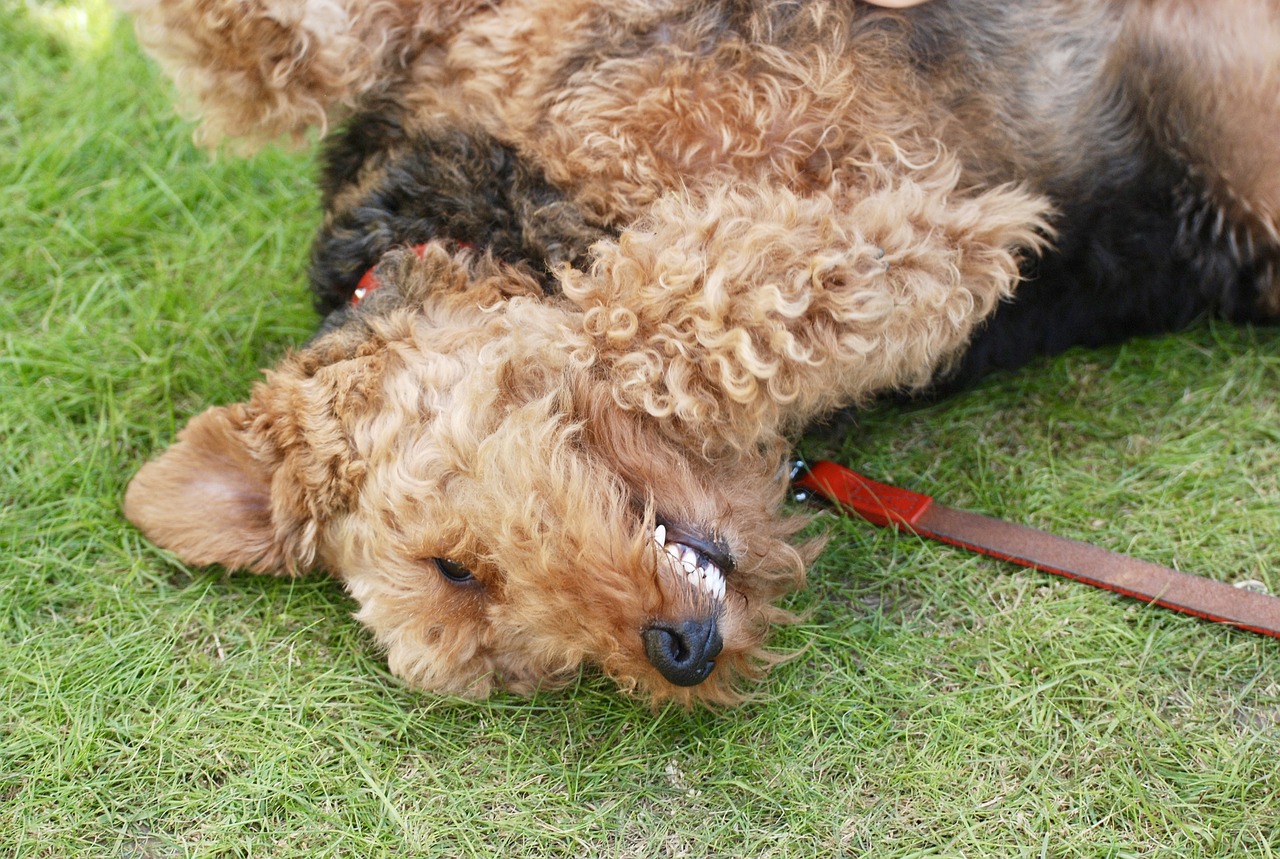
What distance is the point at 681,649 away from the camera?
7.59 ft

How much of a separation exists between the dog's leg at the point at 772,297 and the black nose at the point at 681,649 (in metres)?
0.46

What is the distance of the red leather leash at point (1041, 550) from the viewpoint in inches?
107

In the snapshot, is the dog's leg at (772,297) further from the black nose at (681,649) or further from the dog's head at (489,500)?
the black nose at (681,649)

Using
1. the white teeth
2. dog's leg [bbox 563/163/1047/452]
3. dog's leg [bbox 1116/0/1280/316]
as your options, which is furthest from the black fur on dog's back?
dog's leg [bbox 1116/0/1280/316]

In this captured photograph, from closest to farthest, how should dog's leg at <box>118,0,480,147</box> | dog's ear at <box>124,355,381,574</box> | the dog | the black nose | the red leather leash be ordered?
the black nose
the dog
dog's ear at <box>124,355,381,574</box>
the red leather leash
dog's leg at <box>118,0,480,147</box>

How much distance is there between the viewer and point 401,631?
8.60 feet

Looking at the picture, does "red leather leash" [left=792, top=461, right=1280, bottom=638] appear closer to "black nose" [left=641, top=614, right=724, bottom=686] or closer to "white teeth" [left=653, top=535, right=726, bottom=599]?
"white teeth" [left=653, top=535, right=726, bottom=599]

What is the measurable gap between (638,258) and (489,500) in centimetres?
70

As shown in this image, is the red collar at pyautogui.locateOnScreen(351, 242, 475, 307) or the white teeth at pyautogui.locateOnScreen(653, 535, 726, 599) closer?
the white teeth at pyautogui.locateOnScreen(653, 535, 726, 599)

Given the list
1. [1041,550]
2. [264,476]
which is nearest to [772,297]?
[1041,550]

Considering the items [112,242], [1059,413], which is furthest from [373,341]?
[1059,413]

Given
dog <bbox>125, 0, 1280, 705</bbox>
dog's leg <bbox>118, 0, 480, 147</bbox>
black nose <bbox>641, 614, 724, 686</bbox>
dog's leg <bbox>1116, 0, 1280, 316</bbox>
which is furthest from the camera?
dog's leg <bbox>1116, 0, 1280, 316</bbox>

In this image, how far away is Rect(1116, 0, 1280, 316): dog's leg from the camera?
301 cm

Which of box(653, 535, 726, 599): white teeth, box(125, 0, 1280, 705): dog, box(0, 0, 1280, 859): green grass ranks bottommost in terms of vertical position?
box(0, 0, 1280, 859): green grass
